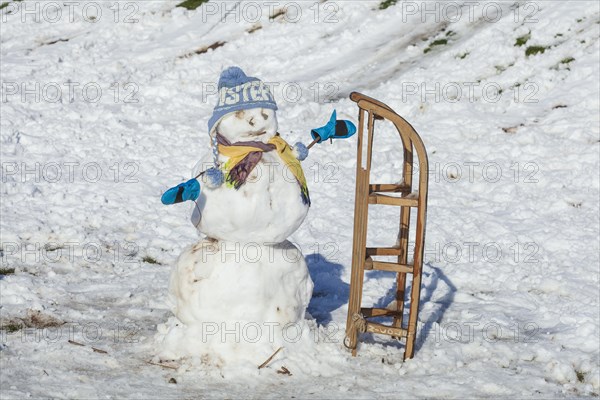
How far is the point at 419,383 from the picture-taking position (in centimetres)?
670

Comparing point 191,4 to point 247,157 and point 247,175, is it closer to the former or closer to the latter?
point 247,157

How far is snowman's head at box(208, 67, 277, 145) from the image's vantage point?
6.66 m

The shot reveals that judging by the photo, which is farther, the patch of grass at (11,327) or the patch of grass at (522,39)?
the patch of grass at (522,39)

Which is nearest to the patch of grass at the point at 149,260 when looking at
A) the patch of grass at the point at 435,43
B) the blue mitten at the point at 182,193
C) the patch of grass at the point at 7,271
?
the patch of grass at the point at 7,271

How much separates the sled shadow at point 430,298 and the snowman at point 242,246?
121cm

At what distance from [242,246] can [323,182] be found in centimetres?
496

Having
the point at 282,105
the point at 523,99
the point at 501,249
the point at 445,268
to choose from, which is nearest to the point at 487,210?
the point at 501,249

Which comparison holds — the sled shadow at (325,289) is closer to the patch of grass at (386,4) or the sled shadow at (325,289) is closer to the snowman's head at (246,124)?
the snowman's head at (246,124)

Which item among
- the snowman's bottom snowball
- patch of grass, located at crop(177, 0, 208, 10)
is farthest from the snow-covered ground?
patch of grass, located at crop(177, 0, 208, 10)

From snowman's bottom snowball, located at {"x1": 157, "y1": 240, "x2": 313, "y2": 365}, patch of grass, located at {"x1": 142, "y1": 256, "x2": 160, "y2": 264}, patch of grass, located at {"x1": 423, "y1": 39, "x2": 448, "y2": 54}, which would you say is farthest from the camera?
patch of grass, located at {"x1": 423, "y1": 39, "x2": 448, "y2": 54}

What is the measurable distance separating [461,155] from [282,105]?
3079mm

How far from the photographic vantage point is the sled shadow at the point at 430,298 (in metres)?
7.76

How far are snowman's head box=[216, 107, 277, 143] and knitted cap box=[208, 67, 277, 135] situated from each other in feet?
0.13

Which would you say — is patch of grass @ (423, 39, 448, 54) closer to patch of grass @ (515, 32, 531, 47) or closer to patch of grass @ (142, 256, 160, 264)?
patch of grass @ (515, 32, 531, 47)
